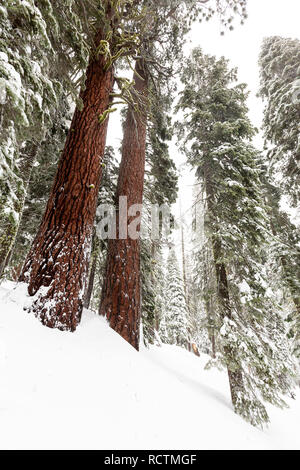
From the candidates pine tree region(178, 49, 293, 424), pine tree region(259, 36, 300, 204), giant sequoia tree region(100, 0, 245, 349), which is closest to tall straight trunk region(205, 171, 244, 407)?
pine tree region(178, 49, 293, 424)

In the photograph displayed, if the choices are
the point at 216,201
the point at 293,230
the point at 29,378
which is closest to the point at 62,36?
the point at 29,378

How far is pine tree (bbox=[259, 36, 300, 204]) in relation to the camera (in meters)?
7.44

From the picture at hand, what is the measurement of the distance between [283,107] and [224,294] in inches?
264

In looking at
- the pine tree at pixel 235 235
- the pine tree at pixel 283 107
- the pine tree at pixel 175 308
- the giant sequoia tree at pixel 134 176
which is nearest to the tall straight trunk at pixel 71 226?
the giant sequoia tree at pixel 134 176

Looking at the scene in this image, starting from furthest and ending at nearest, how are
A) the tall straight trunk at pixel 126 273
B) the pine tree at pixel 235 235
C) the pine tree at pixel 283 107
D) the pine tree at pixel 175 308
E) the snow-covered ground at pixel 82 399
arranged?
the pine tree at pixel 175 308
the pine tree at pixel 283 107
the pine tree at pixel 235 235
the tall straight trunk at pixel 126 273
the snow-covered ground at pixel 82 399

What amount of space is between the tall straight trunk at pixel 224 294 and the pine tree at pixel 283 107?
3.57 m

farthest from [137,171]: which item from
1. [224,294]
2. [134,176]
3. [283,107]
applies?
[283,107]

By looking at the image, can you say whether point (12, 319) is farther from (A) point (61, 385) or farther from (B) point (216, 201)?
(B) point (216, 201)

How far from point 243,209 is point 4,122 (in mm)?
5751

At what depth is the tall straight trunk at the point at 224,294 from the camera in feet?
16.1

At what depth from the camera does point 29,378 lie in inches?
64.8

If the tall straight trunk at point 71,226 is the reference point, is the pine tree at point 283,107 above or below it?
above

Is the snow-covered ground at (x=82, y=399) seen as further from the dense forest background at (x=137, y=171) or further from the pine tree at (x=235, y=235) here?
the pine tree at (x=235, y=235)

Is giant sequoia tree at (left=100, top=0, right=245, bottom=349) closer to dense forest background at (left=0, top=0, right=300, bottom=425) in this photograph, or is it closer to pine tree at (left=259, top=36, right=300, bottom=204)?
dense forest background at (left=0, top=0, right=300, bottom=425)
